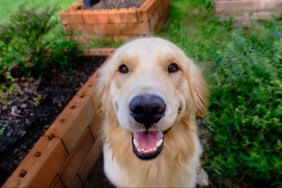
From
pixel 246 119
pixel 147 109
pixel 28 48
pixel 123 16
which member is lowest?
pixel 246 119

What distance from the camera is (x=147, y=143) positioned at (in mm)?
1787

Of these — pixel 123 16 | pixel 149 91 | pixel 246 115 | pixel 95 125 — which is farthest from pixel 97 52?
pixel 149 91

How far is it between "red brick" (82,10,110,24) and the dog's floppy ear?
9.22ft

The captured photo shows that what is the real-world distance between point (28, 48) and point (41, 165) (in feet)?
4.91

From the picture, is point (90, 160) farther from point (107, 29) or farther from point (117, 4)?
point (117, 4)

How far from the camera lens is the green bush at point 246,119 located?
2305 millimetres

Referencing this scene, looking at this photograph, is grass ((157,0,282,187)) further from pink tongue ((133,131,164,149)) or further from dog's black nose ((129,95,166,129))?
dog's black nose ((129,95,166,129))

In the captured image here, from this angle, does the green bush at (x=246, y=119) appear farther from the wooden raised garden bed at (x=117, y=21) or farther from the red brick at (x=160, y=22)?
the red brick at (x=160, y=22)

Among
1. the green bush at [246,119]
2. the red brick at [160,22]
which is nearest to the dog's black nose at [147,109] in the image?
the green bush at [246,119]

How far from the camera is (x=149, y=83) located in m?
1.64

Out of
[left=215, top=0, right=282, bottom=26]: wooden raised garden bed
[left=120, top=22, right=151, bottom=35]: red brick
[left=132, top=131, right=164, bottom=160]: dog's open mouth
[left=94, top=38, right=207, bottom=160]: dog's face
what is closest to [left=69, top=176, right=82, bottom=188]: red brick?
[left=94, top=38, right=207, bottom=160]: dog's face

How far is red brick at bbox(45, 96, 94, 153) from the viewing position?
2.22 meters

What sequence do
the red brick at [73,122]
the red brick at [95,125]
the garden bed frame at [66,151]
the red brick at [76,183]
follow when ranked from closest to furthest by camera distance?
the garden bed frame at [66,151] → the red brick at [73,122] → the red brick at [76,183] → the red brick at [95,125]

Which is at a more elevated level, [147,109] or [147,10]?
[147,109]
